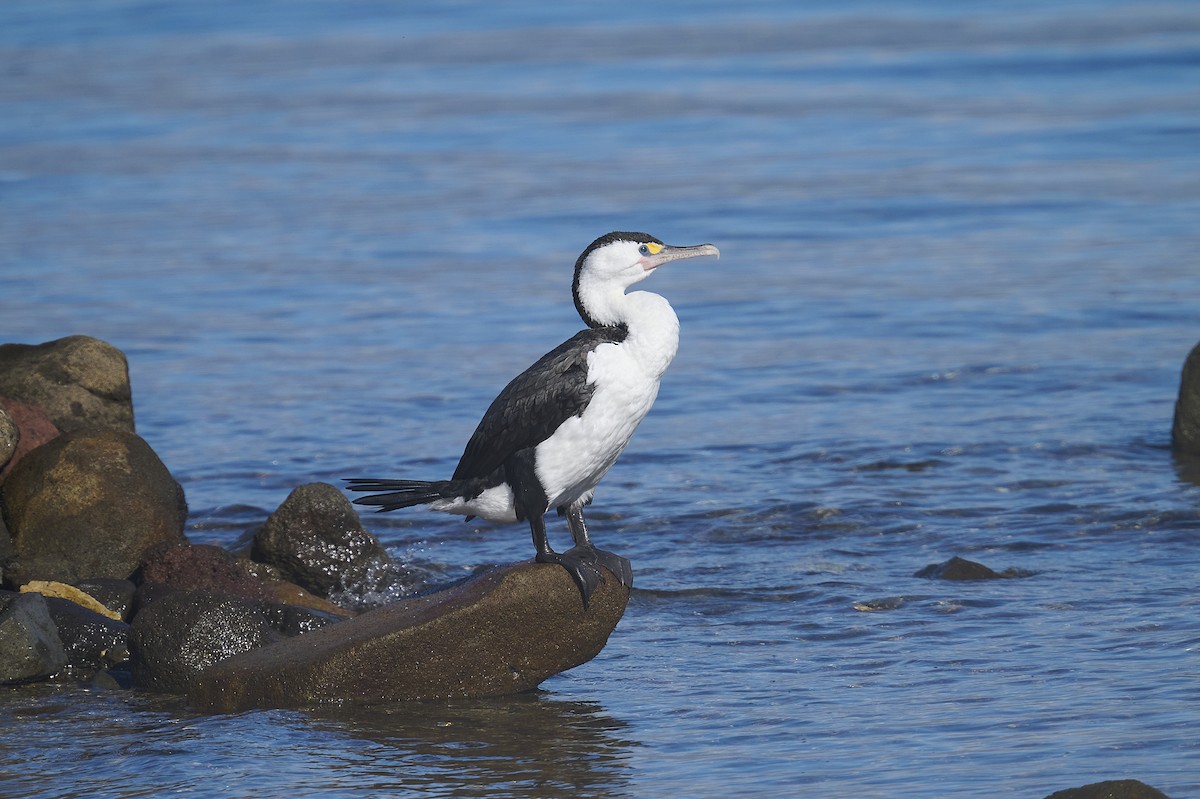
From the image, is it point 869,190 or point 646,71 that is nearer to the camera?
point 869,190

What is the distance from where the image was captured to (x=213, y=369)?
1393 cm

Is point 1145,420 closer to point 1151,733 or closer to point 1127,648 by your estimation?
point 1127,648

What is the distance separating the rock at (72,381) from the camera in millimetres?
9242

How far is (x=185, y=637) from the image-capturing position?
719 cm

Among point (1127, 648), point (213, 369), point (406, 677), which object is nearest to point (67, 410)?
point (406, 677)

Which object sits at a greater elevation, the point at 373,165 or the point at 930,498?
the point at 373,165

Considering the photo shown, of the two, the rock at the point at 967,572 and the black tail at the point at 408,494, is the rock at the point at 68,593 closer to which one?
the black tail at the point at 408,494

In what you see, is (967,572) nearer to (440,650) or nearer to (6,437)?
(440,650)

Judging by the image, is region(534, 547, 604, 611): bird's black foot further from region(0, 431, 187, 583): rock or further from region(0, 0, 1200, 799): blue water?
region(0, 431, 187, 583): rock

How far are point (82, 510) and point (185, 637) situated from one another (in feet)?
5.05

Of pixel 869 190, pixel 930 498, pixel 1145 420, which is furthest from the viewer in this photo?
pixel 869 190

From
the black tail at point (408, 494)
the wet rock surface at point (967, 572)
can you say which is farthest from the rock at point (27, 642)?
the wet rock surface at point (967, 572)

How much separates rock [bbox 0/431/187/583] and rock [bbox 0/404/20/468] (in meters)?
0.17

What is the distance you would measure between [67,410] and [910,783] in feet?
17.7
